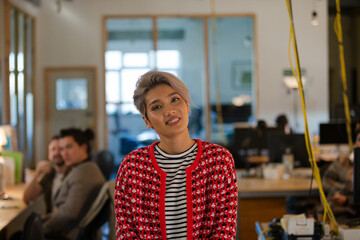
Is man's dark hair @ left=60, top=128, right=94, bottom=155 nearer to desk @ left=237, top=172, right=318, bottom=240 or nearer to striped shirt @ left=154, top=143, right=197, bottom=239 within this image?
desk @ left=237, top=172, right=318, bottom=240

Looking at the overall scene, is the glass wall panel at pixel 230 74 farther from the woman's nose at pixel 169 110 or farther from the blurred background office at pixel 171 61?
the woman's nose at pixel 169 110

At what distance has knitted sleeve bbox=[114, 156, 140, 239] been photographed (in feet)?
6.05

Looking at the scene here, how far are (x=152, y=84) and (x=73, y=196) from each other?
1927mm

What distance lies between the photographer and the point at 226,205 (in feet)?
6.03

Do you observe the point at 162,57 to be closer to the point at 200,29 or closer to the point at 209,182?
the point at 200,29

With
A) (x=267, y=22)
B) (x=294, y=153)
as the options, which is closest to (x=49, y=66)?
(x=267, y=22)

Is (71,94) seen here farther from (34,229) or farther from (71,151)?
(34,229)

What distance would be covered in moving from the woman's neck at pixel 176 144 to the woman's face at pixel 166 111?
2cm

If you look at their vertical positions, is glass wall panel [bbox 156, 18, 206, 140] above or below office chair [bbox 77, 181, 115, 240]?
above

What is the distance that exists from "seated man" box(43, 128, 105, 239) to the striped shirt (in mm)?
1799

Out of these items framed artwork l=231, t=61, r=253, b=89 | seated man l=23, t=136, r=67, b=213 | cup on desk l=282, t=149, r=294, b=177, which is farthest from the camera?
framed artwork l=231, t=61, r=253, b=89

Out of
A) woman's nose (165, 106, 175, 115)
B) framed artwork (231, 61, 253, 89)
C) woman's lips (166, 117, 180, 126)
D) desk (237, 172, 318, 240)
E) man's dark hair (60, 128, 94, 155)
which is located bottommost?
desk (237, 172, 318, 240)

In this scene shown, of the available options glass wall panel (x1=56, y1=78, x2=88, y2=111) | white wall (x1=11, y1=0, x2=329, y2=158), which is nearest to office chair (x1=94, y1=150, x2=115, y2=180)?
white wall (x1=11, y1=0, x2=329, y2=158)

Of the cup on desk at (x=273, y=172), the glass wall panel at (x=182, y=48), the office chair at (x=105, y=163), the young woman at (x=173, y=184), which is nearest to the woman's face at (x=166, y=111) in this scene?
the young woman at (x=173, y=184)
